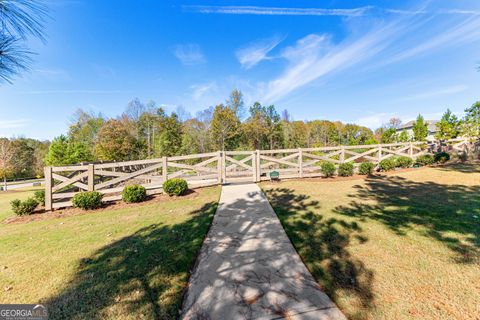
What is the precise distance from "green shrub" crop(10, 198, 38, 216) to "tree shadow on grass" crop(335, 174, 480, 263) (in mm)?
9645

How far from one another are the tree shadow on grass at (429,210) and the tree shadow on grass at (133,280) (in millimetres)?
3910

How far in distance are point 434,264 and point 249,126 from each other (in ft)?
87.6

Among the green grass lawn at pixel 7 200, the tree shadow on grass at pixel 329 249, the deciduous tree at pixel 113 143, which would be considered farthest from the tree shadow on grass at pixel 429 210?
the deciduous tree at pixel 113 143

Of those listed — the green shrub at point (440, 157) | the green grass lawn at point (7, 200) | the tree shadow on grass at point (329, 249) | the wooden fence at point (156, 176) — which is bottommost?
the green grass lawn at point (7, 200)

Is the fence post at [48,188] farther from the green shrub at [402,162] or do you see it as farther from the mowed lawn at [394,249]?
the green shrub at [402,162]

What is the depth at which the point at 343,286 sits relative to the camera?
238cm

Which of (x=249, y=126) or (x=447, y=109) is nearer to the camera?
(x=447, y=109)

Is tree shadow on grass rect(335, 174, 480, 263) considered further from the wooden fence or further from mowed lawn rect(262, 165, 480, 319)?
the wooden fence

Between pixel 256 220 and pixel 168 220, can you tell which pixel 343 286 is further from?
pixel 168 220

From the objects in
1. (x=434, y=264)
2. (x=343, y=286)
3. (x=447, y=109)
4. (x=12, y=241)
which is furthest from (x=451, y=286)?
(x=447, y=109)

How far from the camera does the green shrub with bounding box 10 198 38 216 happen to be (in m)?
6.10

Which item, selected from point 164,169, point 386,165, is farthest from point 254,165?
point 386,165

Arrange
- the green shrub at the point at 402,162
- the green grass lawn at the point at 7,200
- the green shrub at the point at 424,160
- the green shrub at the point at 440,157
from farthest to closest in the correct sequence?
the green shrub at the point at 440,157
the green shrub at the point at 424,160
the green shrub at the point at 402,162
the green grass lawn at the point at 7,200

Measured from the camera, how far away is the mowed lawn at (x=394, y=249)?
2.09 m
